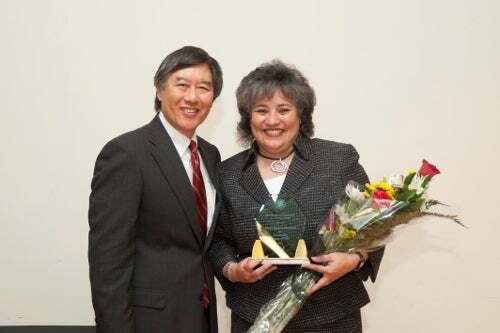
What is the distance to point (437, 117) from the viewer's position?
2.67m

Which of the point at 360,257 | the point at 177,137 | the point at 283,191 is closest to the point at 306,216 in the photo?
the point at 283,191

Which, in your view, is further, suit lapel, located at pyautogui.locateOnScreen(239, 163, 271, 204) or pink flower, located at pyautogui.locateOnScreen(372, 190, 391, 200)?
suit lapel, located at pyautogui.locateOnScreen(239, 163, 271, 204)

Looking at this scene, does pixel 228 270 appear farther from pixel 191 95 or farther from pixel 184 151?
pixel 191 95

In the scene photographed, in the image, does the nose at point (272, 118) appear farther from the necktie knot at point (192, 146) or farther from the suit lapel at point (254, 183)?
the necktie knot at point (192, 146)

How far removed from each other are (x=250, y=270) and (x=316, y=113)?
51.4 inches

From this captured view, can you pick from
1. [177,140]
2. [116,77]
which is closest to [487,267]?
[177,140]

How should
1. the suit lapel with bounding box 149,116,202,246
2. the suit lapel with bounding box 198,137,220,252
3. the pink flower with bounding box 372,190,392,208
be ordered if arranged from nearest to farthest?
the pink flower with bounding box 372,190,392,208 → the suit lapel with bounding box 149,116,202,246 → the suit lapel with bounding box 198,137,220,252

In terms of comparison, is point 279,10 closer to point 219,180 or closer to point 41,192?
point 219,180

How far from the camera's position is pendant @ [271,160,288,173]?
71.8 inches

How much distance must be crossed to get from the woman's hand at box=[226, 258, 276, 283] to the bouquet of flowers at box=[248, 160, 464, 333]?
94mm

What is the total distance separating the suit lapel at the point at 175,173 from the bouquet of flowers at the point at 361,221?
36 centimetres

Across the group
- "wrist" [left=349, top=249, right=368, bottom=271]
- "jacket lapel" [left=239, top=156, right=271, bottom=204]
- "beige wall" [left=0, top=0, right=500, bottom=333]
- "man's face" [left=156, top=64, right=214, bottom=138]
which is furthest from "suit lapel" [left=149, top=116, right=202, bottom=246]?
"beige wall" [left=0, top=0, right=500, bottom=333]

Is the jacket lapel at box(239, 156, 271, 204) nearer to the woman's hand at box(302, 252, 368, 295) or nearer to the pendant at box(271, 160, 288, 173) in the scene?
the pendant at box(271, 160, 288, 173)

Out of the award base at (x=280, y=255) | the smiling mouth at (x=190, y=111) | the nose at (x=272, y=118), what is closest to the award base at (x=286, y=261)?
the award base at (x=280, y=255)
